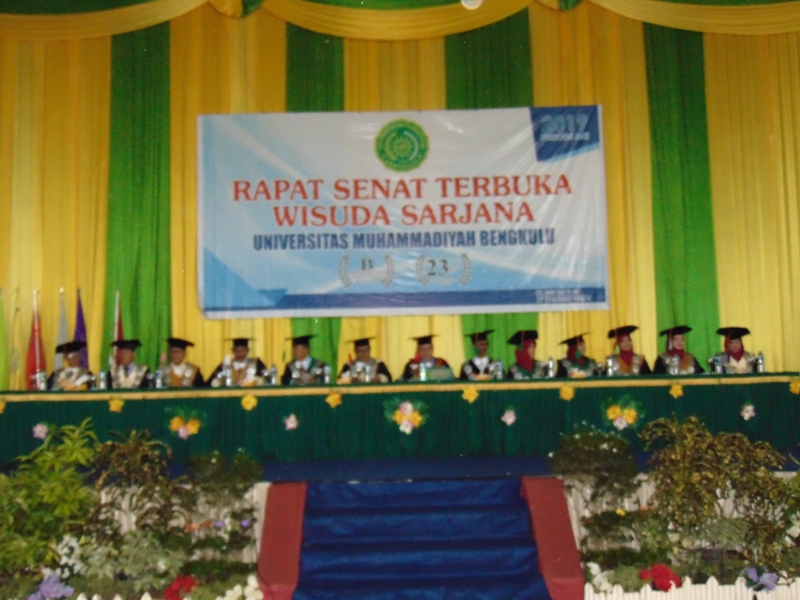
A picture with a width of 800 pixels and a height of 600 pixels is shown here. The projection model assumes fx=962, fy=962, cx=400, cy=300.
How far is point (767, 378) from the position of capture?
7.09 meters

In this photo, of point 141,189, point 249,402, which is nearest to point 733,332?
point 249,402

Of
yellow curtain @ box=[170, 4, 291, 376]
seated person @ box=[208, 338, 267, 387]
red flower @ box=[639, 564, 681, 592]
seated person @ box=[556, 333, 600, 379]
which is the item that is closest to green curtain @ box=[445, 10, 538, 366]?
seated person @ box=[556, 333, 600, 379]

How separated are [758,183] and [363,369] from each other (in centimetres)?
464

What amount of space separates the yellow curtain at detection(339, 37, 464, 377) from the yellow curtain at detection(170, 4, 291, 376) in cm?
73

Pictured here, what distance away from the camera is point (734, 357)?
834cm

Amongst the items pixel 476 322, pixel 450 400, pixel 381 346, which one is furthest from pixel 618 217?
pixel 450 400

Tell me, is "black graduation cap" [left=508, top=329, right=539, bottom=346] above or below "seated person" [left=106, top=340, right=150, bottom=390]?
above

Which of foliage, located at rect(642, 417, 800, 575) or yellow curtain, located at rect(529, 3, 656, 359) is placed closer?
foliage, located at rect(642, 417, 800, 575)

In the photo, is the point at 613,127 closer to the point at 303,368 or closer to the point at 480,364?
the point at 480,364

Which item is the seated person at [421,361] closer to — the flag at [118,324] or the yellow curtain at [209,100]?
the yellow curtain at [209,100]

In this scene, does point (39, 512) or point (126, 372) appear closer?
point (39, 512)

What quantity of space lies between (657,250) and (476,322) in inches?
77.1

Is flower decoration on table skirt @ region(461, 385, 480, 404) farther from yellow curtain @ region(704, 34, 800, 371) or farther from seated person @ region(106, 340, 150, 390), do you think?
yellow curtain @ region(704, 34, 800, 371)

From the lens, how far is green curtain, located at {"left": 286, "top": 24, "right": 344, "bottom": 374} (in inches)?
380
